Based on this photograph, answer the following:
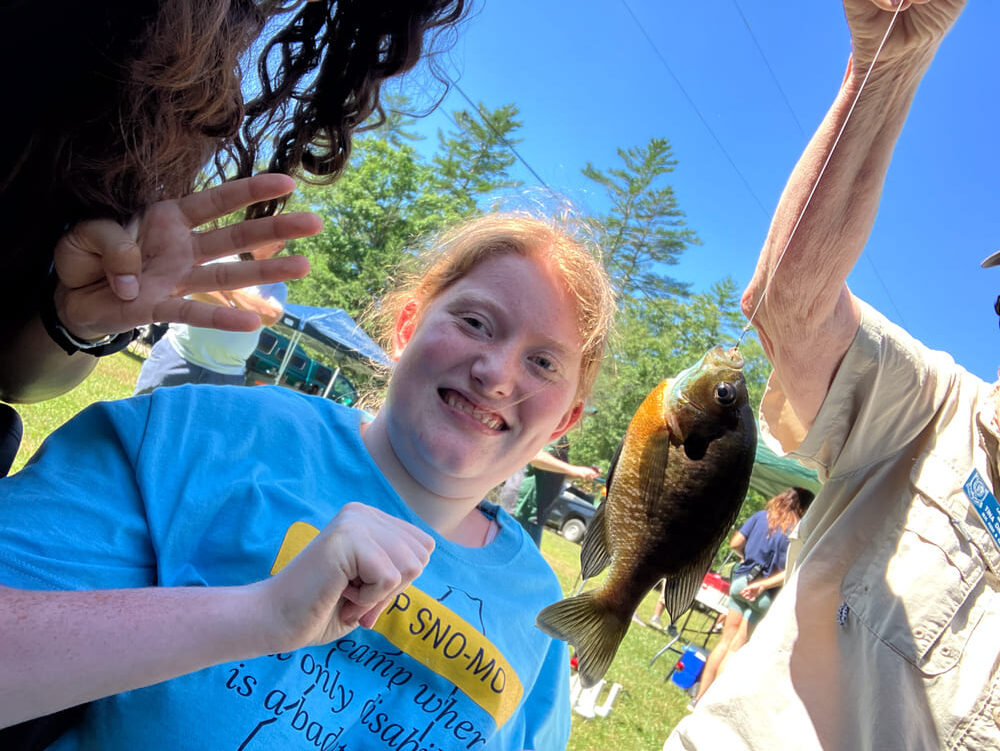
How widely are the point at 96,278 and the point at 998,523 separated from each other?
259 centimetres

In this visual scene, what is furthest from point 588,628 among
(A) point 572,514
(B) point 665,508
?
(A) point 572,514

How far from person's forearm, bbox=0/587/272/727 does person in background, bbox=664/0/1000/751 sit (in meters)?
1.46

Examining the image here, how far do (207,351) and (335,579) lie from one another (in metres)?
4.20

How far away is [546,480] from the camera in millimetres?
6168

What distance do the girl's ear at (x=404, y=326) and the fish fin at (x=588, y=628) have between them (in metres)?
0.91

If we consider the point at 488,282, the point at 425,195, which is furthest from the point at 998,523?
the point at 425,195

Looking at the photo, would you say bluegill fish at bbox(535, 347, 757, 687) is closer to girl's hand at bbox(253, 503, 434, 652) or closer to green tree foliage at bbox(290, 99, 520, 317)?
girl's hand at bbox(253, 503, 434, 652)

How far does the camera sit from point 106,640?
0.86 meters

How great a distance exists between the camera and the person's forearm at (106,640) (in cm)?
82

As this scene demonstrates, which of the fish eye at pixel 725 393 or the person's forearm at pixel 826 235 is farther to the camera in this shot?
the person's forearm at pixel 826 235

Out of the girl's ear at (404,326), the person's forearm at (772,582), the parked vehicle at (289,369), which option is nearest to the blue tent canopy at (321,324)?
the parked vehicle at (289,369)

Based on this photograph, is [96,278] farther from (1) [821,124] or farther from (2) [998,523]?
(2) [998,523]

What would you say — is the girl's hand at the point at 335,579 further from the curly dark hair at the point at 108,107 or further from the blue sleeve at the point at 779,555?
the blue sleeve at the point at 779,555

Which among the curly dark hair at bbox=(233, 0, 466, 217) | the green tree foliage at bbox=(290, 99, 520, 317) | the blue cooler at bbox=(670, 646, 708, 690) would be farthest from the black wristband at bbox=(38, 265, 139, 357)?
the green tree foliage at bbox=(290, 99, 520, 317)
